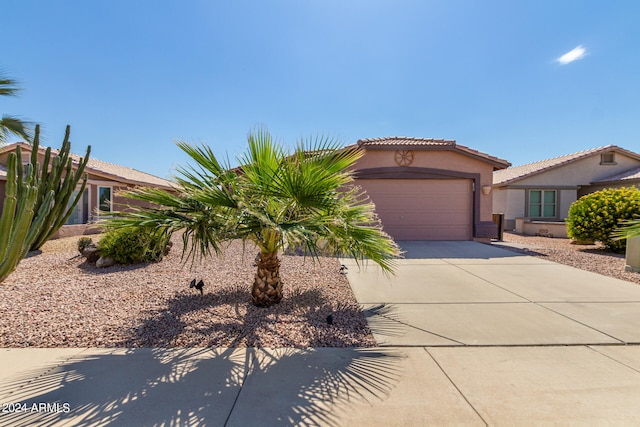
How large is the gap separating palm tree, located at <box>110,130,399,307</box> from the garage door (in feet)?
26.4

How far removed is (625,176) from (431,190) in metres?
13.7

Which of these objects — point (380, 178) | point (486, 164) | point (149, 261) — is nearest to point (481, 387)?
point (149, 261)

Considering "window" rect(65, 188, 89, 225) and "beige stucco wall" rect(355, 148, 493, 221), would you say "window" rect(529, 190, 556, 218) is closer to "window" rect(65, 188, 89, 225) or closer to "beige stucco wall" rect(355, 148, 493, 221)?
"beige stucco wall" rect(355, 148, 493, 221)

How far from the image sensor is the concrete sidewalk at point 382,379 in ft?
7.54

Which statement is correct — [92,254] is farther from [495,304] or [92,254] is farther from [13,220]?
[495,304]

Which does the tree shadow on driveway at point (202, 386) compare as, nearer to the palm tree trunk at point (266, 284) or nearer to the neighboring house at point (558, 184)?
the palm tree trunk at point (266, 284)

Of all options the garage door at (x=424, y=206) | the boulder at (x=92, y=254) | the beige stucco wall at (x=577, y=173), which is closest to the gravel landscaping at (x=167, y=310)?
the boulder at (x=92, y=254)

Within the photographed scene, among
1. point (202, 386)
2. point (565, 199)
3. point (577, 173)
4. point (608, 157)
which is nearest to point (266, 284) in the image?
point (202, 386)

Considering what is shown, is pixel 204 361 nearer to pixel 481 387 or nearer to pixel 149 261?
pixel 481 387

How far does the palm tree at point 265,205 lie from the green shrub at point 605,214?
10.8m

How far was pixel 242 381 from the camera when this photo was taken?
2.72 meters

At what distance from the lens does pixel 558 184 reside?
17719mm

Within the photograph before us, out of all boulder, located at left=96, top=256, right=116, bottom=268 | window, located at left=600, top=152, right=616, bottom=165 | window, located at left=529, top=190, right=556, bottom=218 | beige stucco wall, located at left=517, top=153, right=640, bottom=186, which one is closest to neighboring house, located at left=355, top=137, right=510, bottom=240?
window, located at left=529, top=190, right=556, bottom=218

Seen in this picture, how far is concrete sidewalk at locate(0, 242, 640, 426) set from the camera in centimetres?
230
